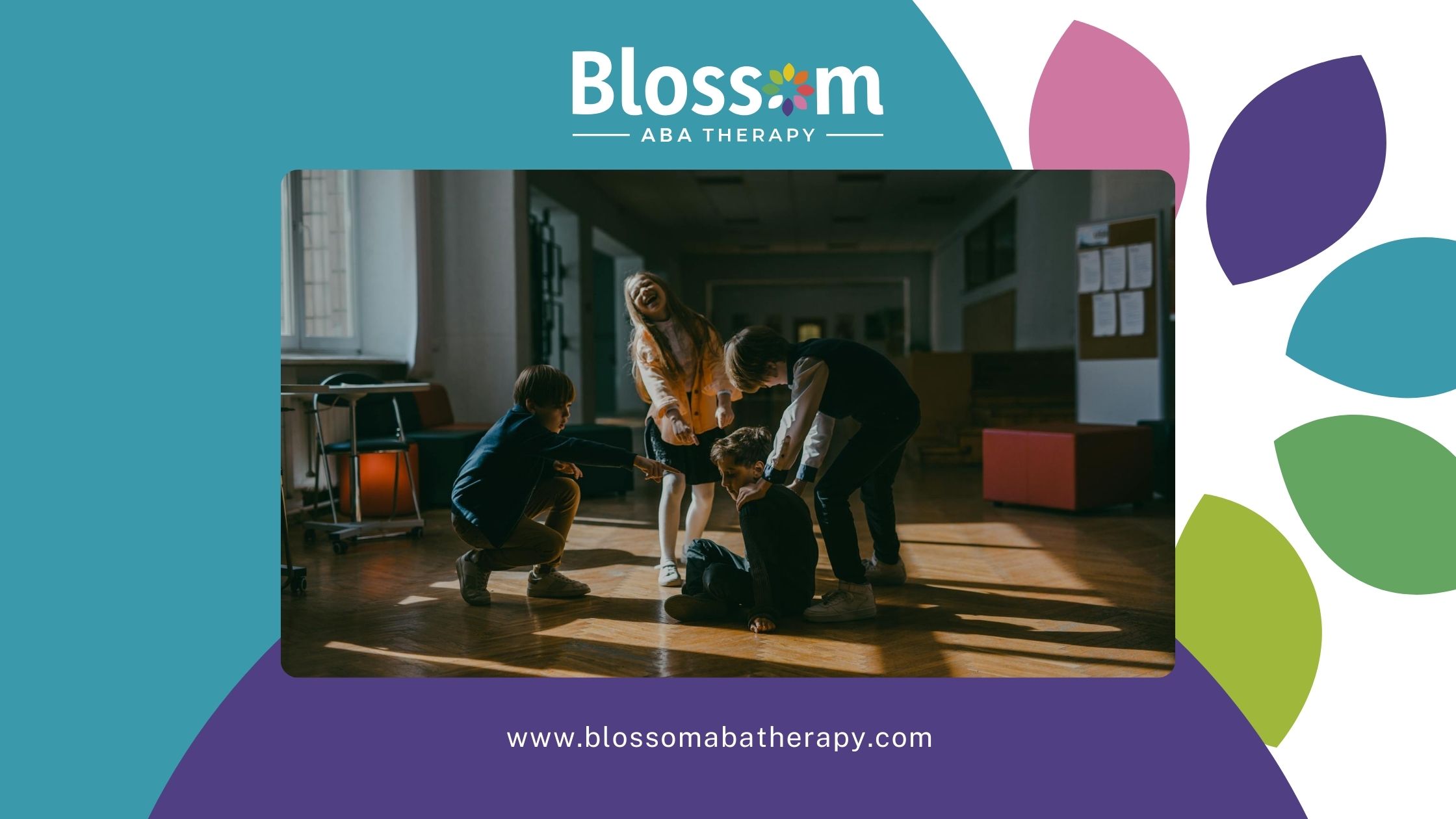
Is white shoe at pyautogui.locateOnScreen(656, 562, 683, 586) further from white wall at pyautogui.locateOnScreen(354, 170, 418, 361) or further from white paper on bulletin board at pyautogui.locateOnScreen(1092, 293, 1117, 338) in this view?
white paper on bulletin board at pyautogui.locateOnScreen(1092, 293, 1117, 338)

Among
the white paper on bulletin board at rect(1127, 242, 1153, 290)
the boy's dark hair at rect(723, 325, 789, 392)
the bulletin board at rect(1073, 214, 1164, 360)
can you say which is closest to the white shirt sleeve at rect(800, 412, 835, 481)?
the boy's dark hair at rect(723, 325, 789, 392)

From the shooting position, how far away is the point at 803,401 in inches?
82.7

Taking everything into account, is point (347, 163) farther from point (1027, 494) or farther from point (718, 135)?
point (1027, 494)

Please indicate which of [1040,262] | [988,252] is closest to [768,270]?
[1040,262]

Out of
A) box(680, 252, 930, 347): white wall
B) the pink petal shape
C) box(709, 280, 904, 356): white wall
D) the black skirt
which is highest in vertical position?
the pink petal shape

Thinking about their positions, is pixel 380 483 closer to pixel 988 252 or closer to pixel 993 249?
pixel 993 249

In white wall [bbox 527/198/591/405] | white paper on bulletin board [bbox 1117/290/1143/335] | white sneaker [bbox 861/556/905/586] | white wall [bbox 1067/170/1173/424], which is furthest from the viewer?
white wall [bbox 527/198/591/405]

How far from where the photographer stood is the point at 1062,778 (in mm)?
1635

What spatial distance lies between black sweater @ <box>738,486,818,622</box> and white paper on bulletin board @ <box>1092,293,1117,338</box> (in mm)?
3071

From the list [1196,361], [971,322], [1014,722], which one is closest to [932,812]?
[1014,722]

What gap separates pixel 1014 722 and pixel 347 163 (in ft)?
A: 5.51

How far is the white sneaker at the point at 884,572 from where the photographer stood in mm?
2252

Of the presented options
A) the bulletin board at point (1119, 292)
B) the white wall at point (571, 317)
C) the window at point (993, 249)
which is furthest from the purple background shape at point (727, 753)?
the window at point (993, 249)

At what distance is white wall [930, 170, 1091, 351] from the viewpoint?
8.59 m
